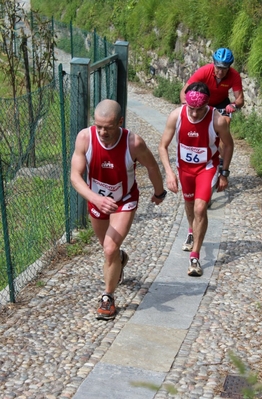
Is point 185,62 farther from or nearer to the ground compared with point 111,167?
nearer to the ground

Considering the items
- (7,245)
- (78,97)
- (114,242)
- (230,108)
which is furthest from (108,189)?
(230,108)

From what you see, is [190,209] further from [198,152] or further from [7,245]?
[7,245]

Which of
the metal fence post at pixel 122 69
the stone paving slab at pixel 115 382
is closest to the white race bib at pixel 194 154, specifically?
the stone paving slab at pixel 115 382

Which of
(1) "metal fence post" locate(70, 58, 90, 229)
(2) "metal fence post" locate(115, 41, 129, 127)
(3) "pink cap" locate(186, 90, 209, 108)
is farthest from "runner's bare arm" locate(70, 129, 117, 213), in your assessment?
(2) "metal fence post" locate(115, 41, 129, 127)

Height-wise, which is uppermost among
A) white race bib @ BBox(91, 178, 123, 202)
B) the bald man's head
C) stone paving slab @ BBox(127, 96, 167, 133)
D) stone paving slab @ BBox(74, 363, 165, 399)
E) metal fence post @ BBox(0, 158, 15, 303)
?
the bald man's head

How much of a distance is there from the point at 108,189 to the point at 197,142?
4.29 feet

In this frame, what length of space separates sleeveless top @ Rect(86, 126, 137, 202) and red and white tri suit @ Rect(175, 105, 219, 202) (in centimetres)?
112

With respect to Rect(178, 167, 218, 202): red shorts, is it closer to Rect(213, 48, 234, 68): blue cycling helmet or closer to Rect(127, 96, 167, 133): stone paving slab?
Rect(213, 48, 234, 68): blue cycling helmet

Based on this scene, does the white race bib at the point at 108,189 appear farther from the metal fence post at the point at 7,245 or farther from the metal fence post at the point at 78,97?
the metal fence post at the point at 78,97

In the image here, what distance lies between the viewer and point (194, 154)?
6.32m

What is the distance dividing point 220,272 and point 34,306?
1800 mm

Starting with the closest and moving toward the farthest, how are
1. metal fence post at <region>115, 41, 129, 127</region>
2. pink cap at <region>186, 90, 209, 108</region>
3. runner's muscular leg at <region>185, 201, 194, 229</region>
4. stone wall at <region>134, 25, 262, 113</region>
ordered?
pink cap at <region>186, 90, 209, 108</region> → runner's muscular leg at <region>185, 201, 194, 229</region> → metal fence post at <region>115, 41, 129, 127</region> → stone wall at <region>134, 25, 262, 113</region>

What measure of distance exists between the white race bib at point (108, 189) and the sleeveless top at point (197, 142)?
47.8 inches

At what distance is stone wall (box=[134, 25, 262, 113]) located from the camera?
1228 cm
